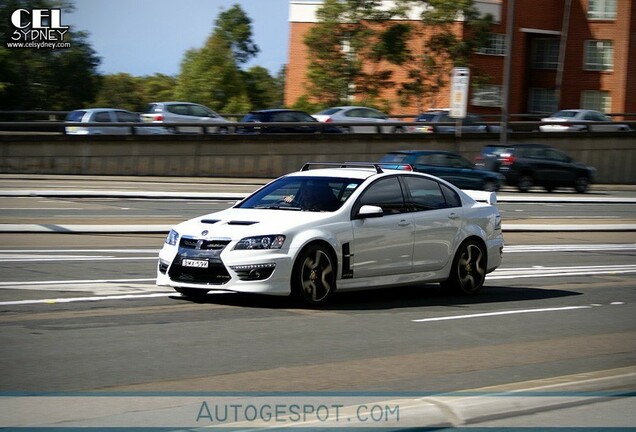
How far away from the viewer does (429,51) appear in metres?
56.8

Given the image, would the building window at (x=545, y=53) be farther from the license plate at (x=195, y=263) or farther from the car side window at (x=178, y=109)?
the license plate at (x=195, y=263)

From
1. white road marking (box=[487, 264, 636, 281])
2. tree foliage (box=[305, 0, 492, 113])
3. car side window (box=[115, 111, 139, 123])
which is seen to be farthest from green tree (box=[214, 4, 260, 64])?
white road marking (box=[487, 264, 636, 281])

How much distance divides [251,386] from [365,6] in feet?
163

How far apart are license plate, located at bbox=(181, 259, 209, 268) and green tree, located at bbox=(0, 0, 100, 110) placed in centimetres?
4799

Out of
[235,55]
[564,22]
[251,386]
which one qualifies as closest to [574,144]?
[564,22]

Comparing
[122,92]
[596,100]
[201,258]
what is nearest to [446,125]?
[596,100]

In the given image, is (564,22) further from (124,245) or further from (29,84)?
(124,245)

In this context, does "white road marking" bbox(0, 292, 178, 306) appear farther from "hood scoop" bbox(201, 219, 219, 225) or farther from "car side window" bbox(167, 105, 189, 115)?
"car side window" bbox(167, 105, 189, 115)

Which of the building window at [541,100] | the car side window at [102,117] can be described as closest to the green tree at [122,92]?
the building window at [541,100]

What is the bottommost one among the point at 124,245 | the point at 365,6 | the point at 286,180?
the point at 124,245

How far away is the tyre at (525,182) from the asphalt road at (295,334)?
23.7 metres

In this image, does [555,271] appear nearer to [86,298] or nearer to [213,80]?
[86,298]

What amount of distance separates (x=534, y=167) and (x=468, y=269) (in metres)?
27.6

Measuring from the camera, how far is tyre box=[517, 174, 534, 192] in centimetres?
3975
